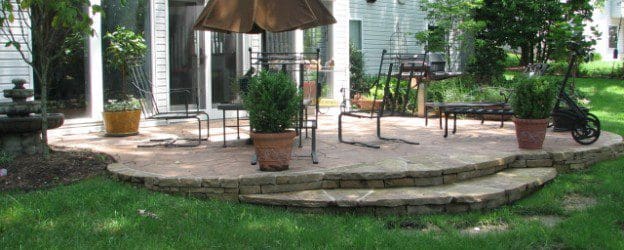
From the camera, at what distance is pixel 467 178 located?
5.03 metres

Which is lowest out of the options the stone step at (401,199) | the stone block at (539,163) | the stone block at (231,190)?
the stone step at (401,199)

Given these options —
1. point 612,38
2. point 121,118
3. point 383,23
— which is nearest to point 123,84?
point 121,118

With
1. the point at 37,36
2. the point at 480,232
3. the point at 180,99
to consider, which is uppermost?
the point at 37,36

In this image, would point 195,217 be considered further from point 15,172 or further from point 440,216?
point 15,172

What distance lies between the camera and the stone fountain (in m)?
5.50

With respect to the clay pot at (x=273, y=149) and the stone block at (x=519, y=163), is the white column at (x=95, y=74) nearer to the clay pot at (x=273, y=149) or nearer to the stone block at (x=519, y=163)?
the clay pot at (x=273, y=149)

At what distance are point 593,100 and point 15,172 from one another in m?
12.1

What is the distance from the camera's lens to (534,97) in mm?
5672

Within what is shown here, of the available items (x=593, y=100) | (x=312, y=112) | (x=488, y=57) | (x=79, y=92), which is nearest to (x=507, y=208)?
(x=79, y=92)

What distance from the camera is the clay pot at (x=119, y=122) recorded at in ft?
24.8

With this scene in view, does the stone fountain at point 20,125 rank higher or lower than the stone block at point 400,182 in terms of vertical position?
higher

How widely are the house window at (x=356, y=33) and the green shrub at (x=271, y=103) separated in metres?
9.00

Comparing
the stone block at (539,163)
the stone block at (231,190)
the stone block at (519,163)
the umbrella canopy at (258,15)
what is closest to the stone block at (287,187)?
the stone block at (231,190)

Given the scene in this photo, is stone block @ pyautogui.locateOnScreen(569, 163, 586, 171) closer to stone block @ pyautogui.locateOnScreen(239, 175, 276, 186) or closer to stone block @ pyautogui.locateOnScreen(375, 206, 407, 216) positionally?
stone block @ pyautogui.locateOnScreen(375, 206, 407, 216)
